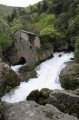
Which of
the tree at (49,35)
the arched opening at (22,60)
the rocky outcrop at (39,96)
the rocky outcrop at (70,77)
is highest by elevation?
the tree at (49,35)

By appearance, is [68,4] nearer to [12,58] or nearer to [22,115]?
[12,58]

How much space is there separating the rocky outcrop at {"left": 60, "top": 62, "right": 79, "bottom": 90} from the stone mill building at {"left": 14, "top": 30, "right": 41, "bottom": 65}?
40.7 ft

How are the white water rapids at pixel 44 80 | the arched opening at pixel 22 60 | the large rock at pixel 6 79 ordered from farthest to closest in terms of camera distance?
the arched opening at pixel 22 60, the white water rapids at pixel 44 80, the large rock at pixel 6 79

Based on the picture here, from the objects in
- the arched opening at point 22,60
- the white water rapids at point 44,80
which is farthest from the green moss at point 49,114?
the arched opening at point 22,60

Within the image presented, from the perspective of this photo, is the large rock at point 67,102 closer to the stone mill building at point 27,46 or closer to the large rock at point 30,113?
the large rock at point 30,113

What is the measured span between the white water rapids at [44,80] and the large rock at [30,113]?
8.68m

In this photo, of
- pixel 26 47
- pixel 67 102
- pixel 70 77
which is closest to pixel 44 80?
pixel 70 77

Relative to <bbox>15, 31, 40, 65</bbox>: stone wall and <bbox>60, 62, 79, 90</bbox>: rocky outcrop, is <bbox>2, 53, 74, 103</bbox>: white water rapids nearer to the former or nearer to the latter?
<bbox>60, 62, 79, 90</bbox>: rocky outcrop

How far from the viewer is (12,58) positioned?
51.1 meters

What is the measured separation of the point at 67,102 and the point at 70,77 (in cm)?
877

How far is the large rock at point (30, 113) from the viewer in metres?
21.9

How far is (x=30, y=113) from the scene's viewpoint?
73.8ft

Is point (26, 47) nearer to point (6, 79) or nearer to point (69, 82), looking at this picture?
point (6, 79)

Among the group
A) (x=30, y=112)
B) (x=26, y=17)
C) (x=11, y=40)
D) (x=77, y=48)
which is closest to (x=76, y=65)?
(x=77, y=48)
